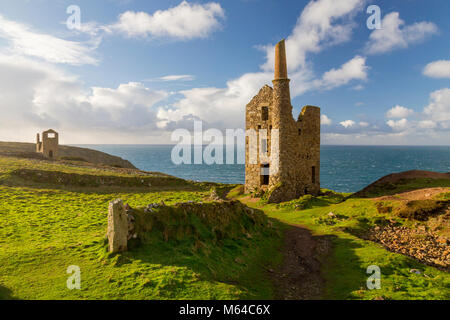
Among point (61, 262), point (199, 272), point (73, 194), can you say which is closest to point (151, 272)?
point (199, 272)

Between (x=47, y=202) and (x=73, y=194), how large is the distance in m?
4.79

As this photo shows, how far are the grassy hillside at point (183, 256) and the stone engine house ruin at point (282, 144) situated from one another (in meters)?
9.74

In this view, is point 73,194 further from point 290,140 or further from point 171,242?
point 290,140

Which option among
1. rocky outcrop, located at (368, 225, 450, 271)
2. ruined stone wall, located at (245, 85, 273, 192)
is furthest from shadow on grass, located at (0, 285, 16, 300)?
ruined stone wall, located at (245, 85, 273, 192)

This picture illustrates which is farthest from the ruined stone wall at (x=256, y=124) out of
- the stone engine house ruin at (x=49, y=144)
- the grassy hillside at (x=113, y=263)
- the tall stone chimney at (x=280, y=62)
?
the stone engine house ruin at (x=49, y=144)

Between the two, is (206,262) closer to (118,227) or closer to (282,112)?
(118,227)

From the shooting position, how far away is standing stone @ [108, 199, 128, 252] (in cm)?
1296

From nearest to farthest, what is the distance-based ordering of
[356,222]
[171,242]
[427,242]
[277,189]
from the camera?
[171,242] → [427,242] → [356,222] → [277,189]

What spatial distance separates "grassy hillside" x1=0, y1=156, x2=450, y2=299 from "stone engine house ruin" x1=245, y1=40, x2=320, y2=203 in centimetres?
974

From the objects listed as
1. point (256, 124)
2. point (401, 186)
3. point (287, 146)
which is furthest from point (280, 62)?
point (401, 186)

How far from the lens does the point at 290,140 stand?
1441 inches
